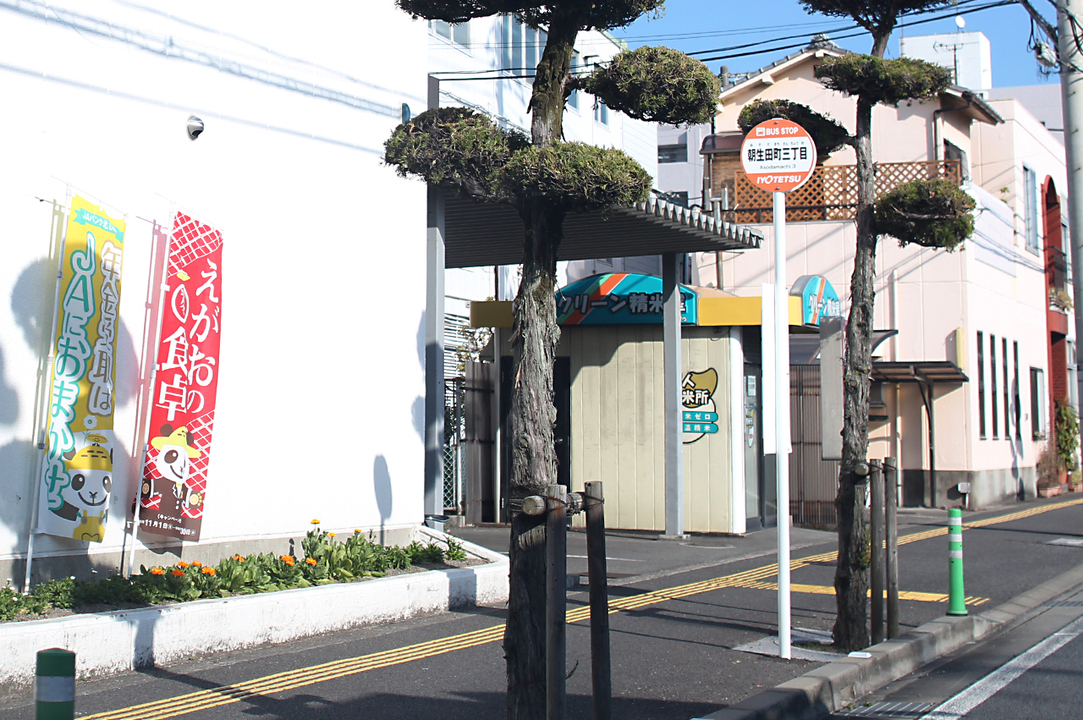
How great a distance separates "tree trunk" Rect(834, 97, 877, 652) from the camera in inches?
292

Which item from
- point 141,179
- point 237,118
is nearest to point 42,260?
point 141,179

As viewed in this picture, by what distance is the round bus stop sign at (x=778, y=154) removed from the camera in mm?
7434

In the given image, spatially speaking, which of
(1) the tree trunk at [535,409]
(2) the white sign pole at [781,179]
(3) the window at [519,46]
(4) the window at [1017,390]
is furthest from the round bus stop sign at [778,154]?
(4) the window at [1017,390]

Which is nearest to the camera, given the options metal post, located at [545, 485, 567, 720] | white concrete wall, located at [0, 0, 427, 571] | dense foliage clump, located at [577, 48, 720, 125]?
metal post, located at [545, 485, 567, 720]

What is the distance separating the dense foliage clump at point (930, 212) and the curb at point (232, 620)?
15.4 ft

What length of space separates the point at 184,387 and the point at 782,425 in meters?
4.76

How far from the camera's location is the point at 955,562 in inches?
340

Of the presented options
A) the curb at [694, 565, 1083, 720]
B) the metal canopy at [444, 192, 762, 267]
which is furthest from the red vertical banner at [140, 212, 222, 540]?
the curb at [694, 565, 1083, 720]

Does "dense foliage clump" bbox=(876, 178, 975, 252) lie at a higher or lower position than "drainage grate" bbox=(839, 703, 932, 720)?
higher

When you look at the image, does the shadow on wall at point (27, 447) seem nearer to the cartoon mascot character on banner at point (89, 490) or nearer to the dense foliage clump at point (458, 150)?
the cartoon mascot character on banner at point (89, 490)

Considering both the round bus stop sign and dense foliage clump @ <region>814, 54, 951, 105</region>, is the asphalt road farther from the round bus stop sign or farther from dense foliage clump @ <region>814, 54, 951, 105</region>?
dense foliage clump @ <region>814, 54, 951, 105</region>

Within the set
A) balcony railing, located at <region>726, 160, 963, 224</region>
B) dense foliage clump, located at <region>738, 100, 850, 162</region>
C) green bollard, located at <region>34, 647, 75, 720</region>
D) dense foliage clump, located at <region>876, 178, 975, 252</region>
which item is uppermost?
balcony railing, located at <region>726, 160, 963, 224</region>

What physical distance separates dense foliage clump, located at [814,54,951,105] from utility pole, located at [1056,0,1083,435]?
437 cm

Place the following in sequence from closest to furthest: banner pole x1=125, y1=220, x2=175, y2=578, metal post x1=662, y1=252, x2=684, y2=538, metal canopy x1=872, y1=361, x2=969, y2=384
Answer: banner pole x1=125, y1=220, x2=175, y2=578, metal post x1=662, y1=252, x2=684, y2=538, metal canopy x1=872, y1=361, x2=969, y2=384
